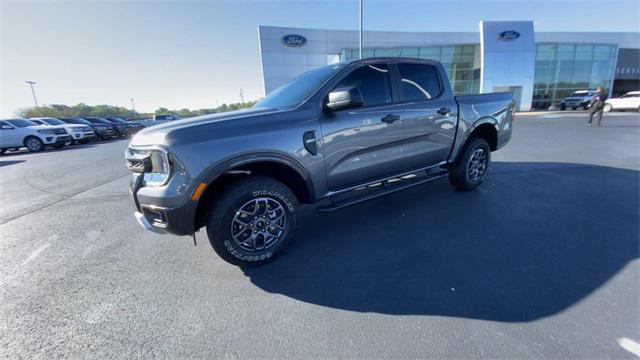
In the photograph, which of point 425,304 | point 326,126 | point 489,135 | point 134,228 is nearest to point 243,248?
point 326,126

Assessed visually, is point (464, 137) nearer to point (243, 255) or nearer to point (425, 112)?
point (425, 112)

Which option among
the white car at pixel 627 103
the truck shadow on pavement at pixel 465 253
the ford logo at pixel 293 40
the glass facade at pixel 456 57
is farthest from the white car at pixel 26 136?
the white car at pixel 627 103

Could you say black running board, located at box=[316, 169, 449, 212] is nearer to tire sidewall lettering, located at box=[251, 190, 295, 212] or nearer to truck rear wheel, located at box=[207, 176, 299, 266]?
tire sidewall lettering, located at box=[251, 190, 295, 212]

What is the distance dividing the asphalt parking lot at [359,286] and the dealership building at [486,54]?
25.6 metres

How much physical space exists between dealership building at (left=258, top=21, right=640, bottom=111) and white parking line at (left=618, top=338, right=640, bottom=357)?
90.9 feet

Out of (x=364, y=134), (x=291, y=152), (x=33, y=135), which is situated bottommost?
(x=291, y=152)

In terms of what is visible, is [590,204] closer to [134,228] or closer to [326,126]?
[326,126]

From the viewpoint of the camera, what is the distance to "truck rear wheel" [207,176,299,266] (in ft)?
7.93

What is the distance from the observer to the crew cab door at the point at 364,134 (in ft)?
9.32

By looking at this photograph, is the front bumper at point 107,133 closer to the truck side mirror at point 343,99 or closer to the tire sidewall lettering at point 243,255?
the tire sidewall lettering at point 243,255

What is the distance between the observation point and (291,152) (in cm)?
260

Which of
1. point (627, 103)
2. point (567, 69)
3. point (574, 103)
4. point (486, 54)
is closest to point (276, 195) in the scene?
point (486, 54)

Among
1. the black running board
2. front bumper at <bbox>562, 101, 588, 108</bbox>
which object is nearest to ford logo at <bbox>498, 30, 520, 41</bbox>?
front bumper at <bbox>562, 101, 588, 108</bbox>

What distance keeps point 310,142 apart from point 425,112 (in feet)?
6.01
